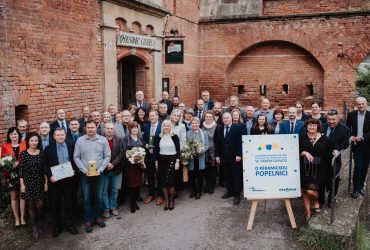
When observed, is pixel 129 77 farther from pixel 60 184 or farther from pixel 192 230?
pixel 192 230

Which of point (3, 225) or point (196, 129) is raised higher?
point (196, 129)

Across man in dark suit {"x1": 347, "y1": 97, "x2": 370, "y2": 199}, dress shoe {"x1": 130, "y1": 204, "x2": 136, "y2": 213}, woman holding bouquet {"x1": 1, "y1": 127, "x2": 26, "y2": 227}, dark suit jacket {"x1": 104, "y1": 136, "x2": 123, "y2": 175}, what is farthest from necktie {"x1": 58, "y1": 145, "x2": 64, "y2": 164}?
man in dark suit {"x1": 347, "y1": 97, "x2": 370, "y2": 199}

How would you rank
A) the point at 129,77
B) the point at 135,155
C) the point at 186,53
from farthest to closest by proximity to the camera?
the point at 186,53 → the point at 129,77 → the point at 135,155

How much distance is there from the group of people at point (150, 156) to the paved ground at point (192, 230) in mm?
242

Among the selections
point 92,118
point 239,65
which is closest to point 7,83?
point 92,118

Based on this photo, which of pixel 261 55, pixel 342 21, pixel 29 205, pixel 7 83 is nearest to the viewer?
pixel 29 205

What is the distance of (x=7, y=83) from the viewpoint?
7754 millimetres

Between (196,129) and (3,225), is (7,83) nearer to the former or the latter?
(3,225)

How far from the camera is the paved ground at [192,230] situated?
6223 millimetres

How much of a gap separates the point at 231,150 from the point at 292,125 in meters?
1.40

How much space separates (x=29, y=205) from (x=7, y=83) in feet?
8.59

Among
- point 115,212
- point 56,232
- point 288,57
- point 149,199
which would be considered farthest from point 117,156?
point 288,57

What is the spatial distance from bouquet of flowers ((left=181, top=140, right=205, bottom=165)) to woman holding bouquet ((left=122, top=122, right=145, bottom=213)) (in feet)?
→ 2.78

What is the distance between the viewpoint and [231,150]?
26.2 feet
